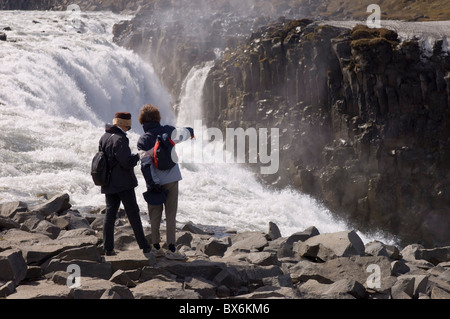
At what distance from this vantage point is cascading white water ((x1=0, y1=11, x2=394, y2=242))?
18.4 meters

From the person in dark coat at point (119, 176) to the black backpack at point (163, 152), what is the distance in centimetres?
31

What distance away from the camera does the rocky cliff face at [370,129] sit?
109ft

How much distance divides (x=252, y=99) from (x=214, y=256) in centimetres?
2847

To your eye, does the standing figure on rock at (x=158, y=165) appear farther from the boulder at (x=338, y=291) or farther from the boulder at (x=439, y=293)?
the boulder at (x=439, y=293)

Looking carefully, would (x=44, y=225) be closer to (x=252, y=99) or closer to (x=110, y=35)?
(x=252, y=99)

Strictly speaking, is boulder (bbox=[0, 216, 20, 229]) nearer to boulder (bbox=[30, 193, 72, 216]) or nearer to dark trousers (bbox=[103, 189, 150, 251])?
boulder (bbox=[30, 193, 72, 216])

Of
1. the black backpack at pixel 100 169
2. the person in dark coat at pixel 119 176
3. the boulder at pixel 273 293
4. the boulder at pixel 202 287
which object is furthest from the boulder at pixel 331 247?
the black backpack at pixel 100 169

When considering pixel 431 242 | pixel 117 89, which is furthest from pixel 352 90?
pixel 117 89

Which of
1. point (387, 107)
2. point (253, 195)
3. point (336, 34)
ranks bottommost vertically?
point (253, 195)

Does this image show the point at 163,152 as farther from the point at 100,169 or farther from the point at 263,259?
the point at 263,259

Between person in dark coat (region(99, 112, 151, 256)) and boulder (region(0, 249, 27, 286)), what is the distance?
4.87 ft

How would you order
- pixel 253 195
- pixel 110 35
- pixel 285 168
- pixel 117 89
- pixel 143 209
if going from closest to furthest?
pixel 143 209, pixel 253 195, pixel 285 168, pixel 117 89, pixel 110 35
